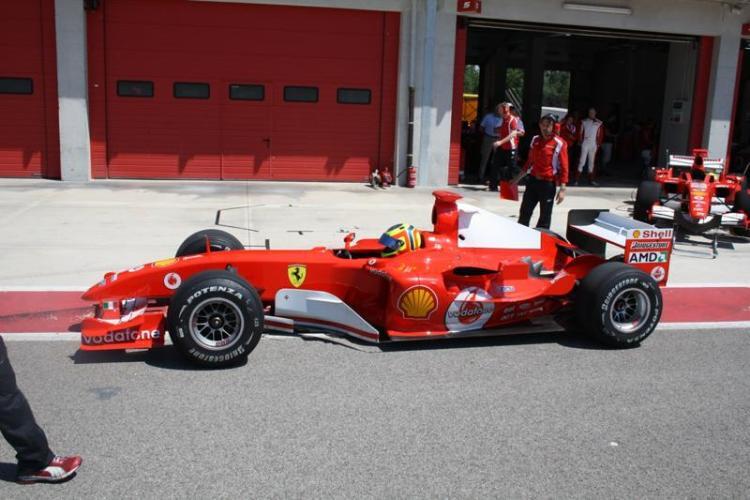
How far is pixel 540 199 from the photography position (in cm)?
900

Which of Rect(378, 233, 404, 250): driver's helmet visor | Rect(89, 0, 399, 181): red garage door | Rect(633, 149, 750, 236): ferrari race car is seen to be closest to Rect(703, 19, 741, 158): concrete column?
Rect(633, 149, 750, 236): ferrari race car

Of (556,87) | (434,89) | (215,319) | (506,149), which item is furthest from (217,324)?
(556,87)

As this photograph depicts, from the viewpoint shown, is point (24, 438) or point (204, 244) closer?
point (24, 438)

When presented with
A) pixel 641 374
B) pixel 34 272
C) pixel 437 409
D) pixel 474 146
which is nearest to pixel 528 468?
pixel 437 409

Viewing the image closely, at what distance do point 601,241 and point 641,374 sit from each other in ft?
5.32

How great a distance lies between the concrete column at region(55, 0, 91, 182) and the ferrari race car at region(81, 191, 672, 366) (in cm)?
971

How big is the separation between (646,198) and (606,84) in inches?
813

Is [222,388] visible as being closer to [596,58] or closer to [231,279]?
[231,279]

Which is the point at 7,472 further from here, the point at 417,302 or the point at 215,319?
the point at 417,302

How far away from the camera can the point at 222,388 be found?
16.3 ft

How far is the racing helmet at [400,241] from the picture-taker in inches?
236

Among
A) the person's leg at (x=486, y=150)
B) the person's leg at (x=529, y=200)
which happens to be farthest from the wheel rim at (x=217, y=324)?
the person's leg at (x=486, y=150)

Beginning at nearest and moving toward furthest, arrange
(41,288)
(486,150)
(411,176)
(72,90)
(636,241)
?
(636,241) → (41,288) → (72,90) → (411,176) → (486,150)

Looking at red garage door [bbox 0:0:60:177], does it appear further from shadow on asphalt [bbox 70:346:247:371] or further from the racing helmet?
the racing helmet
